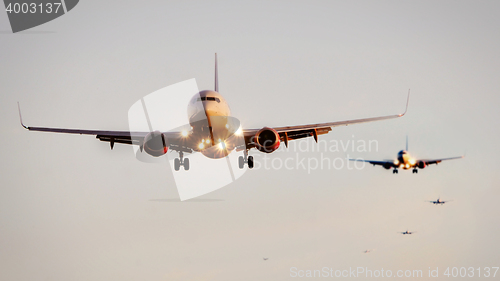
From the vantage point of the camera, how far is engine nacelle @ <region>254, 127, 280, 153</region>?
31234mm

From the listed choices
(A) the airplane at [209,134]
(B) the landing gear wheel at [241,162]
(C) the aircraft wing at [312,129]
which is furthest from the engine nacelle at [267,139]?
(B) the landing gear wheel at [241,162]

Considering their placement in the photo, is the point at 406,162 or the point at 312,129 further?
the point at 406,162

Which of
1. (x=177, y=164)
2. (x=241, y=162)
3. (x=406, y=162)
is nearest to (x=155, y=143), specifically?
(x=177, y=164)

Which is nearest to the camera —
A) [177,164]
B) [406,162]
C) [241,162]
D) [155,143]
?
[155,143]

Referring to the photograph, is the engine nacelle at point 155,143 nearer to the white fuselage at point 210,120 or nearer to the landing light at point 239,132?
the white fuselage at point 210,120

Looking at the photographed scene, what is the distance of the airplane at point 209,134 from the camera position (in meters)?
30.0

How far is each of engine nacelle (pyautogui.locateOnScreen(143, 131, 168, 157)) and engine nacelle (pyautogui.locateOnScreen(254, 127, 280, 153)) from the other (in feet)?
20.5

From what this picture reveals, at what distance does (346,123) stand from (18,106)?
22495 mm

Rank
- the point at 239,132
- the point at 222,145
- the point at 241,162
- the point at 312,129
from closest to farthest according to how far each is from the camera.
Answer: the point at 239,132 < the point at 222,145 < the point at 312,129 < the point at 241,162

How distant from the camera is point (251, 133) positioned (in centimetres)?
3356

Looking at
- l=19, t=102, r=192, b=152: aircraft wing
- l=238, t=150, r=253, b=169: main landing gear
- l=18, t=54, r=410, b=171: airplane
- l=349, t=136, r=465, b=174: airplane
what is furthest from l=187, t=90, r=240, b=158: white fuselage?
l=349, t=136, r=465, b=174: airplane

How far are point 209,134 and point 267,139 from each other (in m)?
4.06

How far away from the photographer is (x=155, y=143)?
101 ft

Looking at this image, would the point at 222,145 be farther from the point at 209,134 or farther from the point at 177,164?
the point at 177,164
